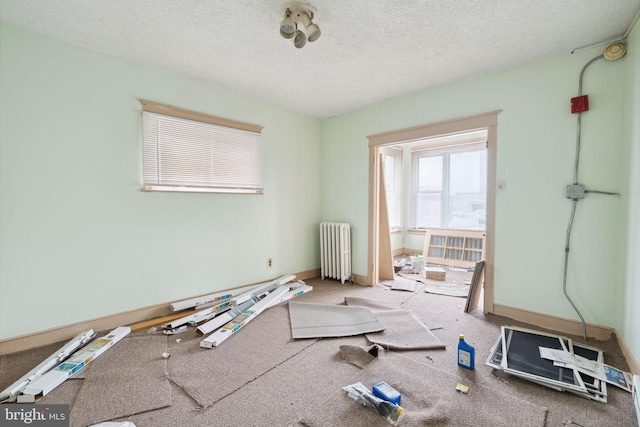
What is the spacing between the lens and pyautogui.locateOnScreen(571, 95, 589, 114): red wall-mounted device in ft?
7.22

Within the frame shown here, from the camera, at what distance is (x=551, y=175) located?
2402 mm

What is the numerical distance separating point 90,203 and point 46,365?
4.04 feet

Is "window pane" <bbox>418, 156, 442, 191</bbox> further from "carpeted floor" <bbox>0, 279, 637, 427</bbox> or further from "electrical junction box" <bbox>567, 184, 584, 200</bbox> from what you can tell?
"carpeted floor" <bbox>0, 279, 637, 427</bbox>

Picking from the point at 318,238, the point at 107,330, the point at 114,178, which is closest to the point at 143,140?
the point at 114,178

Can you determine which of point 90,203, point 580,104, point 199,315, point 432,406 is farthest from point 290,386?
point 580,104

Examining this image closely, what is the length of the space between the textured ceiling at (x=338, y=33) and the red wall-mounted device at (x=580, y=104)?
43 centimetres

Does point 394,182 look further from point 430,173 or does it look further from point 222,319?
point 222,319

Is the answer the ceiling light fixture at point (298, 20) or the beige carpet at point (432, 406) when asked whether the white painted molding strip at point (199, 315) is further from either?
the ceiling light fixture at point (298, 20)

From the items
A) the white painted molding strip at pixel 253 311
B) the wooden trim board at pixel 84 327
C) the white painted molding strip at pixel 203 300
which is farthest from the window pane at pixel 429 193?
the wooden trim board at pixel 84 327

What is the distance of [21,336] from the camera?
80.9 inches

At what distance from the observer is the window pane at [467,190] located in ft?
16.0

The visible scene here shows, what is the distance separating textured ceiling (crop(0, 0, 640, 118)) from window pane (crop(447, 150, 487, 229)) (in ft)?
8.60

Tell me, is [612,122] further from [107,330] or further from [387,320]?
[107,330]

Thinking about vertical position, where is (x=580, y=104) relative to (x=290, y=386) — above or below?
above
